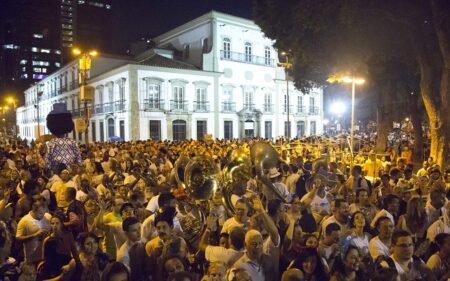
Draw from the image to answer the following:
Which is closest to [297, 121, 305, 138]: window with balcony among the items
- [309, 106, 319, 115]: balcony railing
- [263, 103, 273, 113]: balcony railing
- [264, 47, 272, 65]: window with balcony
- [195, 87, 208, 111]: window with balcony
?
[309, 106, 319, 115]: balcony railing

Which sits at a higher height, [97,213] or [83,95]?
[83,95]

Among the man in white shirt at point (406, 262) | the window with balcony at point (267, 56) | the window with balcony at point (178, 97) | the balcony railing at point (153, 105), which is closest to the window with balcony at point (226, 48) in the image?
the window with balcony at point (267, 56)

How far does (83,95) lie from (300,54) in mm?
9258

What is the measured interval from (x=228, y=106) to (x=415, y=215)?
33.4 m

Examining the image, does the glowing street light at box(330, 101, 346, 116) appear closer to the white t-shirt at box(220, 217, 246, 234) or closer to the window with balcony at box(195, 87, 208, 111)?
the window with balcony at box(195, 87, 208, 111)

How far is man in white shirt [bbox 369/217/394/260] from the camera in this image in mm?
4551

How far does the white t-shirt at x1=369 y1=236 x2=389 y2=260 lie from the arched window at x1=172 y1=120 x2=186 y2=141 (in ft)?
103

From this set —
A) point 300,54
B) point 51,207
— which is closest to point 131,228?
point 51,207

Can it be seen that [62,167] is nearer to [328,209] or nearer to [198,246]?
[198,246]

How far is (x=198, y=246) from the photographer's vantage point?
5.09m

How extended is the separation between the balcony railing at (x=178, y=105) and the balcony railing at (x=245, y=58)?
19.7 ft

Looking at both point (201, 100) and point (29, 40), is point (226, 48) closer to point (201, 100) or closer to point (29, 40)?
point (201, 100)

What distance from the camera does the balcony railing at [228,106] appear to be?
38559 millimetres

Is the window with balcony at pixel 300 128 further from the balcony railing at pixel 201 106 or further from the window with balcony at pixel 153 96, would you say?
the window with balcony at pixel 153 96
